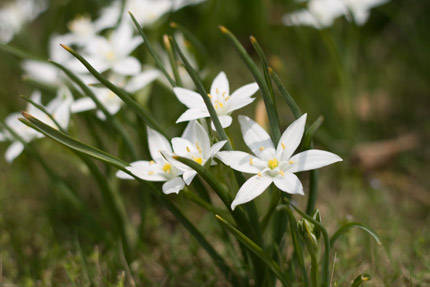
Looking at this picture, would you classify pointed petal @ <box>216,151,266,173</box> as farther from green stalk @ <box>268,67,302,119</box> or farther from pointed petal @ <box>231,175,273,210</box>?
green stalk @ <box>268,67,302,119</box>

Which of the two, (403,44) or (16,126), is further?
(403,44)

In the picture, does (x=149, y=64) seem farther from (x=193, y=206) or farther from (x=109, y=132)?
(x=193, y=206)

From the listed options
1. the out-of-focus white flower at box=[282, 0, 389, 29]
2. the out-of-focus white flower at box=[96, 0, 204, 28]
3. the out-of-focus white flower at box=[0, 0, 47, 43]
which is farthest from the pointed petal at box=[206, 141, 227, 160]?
the out-of-focus white flower at box=[0, 0, 47, 43]

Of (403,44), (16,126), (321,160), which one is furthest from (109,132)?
(403,44)

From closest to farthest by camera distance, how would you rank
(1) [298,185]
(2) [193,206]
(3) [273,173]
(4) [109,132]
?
(1) [298,185], (3) [273,173], (4) [109,132], (2) [193,206]

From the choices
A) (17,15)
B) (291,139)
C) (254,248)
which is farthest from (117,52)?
(17,15)
